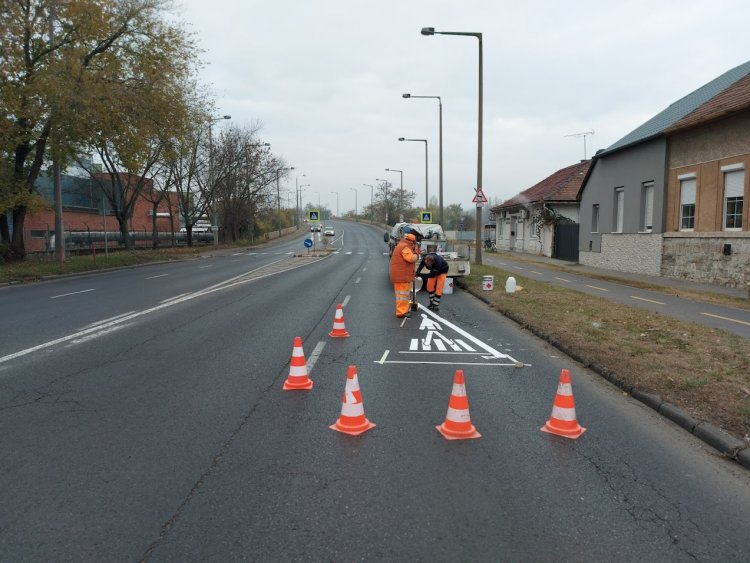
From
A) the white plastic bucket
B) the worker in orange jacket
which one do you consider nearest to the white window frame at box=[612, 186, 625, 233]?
the white plastic bucket

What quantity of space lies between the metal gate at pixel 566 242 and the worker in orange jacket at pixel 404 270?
71.1ft

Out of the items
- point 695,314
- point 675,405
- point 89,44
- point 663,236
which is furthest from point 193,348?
point 89,44

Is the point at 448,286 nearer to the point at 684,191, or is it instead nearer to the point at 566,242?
the point at 684,191

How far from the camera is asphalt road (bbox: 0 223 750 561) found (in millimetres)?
3078

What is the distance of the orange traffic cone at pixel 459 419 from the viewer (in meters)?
4.63

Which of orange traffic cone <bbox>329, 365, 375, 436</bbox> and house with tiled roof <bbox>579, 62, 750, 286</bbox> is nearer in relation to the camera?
orange traffic cone <bbox>329, 365, 375, 436</bbox>

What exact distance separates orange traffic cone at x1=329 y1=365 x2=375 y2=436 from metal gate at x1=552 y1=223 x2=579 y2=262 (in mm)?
27792

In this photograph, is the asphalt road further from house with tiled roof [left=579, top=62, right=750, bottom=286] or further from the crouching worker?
house with tiled roof [left=579, top=62, right=750, bottom=286]

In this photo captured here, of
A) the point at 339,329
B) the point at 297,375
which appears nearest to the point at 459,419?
the point at 297,375

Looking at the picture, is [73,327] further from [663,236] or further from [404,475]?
[663,236]

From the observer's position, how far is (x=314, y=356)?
299 inches

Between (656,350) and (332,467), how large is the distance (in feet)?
18.2

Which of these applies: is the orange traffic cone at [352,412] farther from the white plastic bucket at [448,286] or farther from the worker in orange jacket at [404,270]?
the white plastic bucket at [448,286]

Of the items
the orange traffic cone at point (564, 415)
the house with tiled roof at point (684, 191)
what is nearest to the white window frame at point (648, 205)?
the house with tiled roof at point (684, 191)
